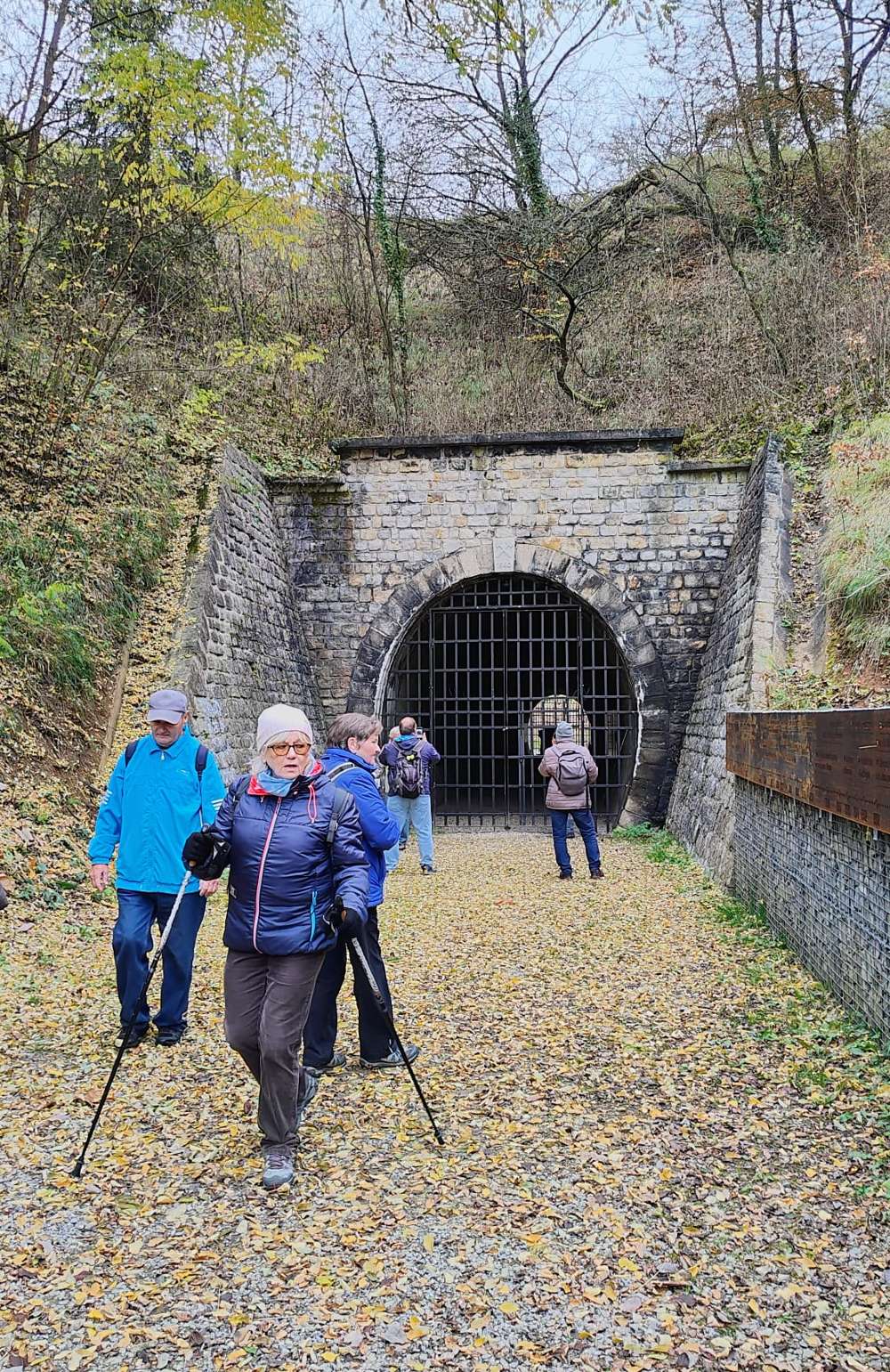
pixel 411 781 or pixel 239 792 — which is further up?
pixel 239 792

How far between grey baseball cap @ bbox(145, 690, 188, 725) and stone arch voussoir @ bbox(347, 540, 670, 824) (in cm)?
732

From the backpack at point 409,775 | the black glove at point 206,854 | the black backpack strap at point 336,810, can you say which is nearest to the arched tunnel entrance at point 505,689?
the backpack at point 409,775

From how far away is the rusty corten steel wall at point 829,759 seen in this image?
3754 millimetres

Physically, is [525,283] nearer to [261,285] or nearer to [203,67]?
[261,285]

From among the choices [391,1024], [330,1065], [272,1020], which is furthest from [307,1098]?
[272,1020]

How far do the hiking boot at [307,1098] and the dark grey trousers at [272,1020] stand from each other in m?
0.24

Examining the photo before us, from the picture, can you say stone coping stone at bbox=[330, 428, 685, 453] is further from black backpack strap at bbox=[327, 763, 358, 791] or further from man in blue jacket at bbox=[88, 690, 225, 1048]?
black backpack strap at bbox=[327, 763, 358, 791]

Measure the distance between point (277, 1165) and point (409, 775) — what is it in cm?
579

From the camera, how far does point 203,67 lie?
8680 millimetres

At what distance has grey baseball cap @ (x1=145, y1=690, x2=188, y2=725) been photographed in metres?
4.19

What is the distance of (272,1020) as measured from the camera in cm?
303

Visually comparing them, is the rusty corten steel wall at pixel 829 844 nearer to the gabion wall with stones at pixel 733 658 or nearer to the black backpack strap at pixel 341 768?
the gabion wall with stones at pixel 733 658

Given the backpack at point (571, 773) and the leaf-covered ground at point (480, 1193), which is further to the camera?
the backpack at point (571, 773)

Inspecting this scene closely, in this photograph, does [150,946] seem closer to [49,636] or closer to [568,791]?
[49,636]
